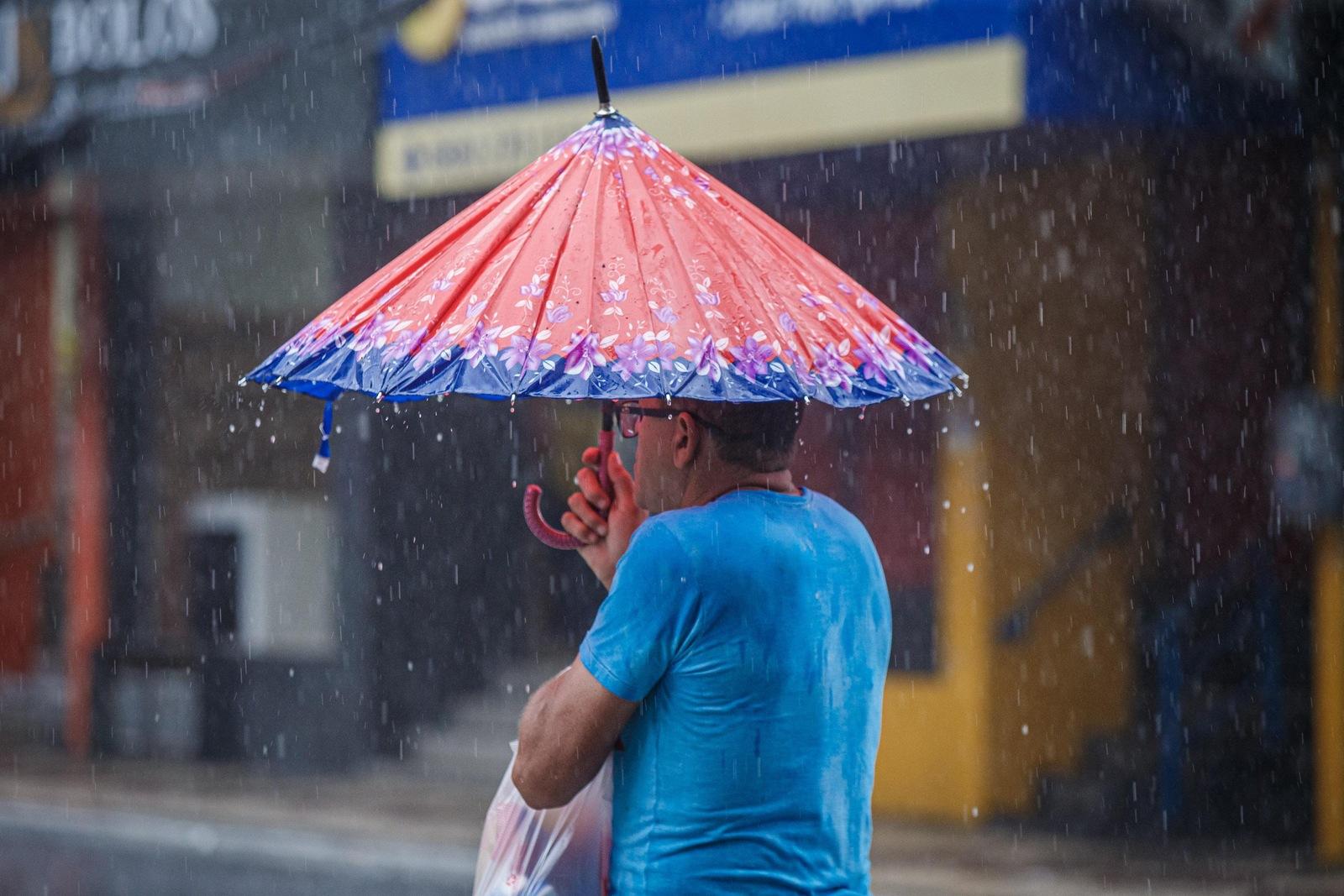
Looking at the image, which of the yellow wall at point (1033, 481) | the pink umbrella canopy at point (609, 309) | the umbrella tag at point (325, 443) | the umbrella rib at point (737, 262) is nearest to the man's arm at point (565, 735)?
the pink umbrella canopy at point (609, 309)

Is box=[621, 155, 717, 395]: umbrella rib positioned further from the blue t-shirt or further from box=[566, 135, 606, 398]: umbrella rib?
the blue t-shirt

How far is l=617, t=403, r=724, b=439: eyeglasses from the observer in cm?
272

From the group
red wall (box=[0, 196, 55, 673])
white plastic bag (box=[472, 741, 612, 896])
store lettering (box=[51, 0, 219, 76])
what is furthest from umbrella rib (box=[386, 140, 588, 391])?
red wall (box=[0, 196, 55, 673])

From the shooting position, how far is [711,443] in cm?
272

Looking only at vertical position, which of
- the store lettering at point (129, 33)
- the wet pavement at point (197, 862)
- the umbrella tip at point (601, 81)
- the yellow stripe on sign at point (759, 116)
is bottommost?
the wet pavement at point (197, 862)

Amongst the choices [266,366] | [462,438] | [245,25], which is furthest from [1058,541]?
[266,366]

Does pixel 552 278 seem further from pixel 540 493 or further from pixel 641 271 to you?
pixel 540 493

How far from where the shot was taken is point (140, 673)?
1231 centimetres

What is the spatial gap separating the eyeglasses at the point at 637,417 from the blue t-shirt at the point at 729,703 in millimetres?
158

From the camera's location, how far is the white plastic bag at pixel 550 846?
2.64 metres

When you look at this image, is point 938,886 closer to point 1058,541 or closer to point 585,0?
point 1058,541

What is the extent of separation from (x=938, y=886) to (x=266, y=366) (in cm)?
593

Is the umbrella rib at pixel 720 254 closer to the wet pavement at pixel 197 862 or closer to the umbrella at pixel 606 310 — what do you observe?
the umbrella at pixel 606 310

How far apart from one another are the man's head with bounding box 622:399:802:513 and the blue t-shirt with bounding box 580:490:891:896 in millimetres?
94
